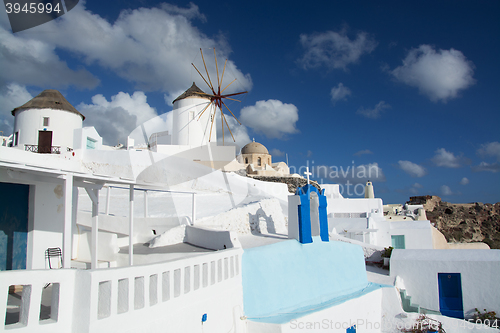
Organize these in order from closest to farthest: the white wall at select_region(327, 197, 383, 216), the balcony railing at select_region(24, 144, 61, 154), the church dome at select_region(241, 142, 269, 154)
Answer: the balcony railing at select_region(24, 144, 61, 154), the white wall at select_region(327, 197, 383, 216), the church dome at select_region(241, 142, 269, 154)

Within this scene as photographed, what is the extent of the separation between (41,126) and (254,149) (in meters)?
21.2

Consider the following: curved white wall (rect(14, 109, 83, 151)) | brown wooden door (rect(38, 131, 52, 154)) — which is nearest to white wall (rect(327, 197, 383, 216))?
curved white wall (rect(14, 109, 83, 151))

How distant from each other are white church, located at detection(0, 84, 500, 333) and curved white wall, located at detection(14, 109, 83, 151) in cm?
750

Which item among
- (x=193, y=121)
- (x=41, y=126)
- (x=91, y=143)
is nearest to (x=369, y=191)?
(x=193, y=121)

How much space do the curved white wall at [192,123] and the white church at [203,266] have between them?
1041 centimetres

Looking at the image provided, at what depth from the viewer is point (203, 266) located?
4.60 meters

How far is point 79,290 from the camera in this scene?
3.07 m

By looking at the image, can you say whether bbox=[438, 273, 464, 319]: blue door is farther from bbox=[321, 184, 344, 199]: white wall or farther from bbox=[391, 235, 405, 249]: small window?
bbox=[321, 184, 344, 199]: white wall

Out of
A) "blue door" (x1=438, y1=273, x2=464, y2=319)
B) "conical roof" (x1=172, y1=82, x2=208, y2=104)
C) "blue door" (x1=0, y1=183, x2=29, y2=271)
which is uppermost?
"conical roof" (x1=172, y1=82, x2=208, y2=104)

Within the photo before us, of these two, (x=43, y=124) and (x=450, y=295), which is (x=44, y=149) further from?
(x=450, y=295)

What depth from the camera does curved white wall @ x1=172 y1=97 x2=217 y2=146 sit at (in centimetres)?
2509

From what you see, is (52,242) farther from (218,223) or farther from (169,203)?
(169,203)

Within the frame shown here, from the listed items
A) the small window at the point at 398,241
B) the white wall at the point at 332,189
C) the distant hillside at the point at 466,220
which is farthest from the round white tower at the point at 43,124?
the distant hillside at the point at 466,220

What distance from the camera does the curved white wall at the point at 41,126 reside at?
63.1 feet
